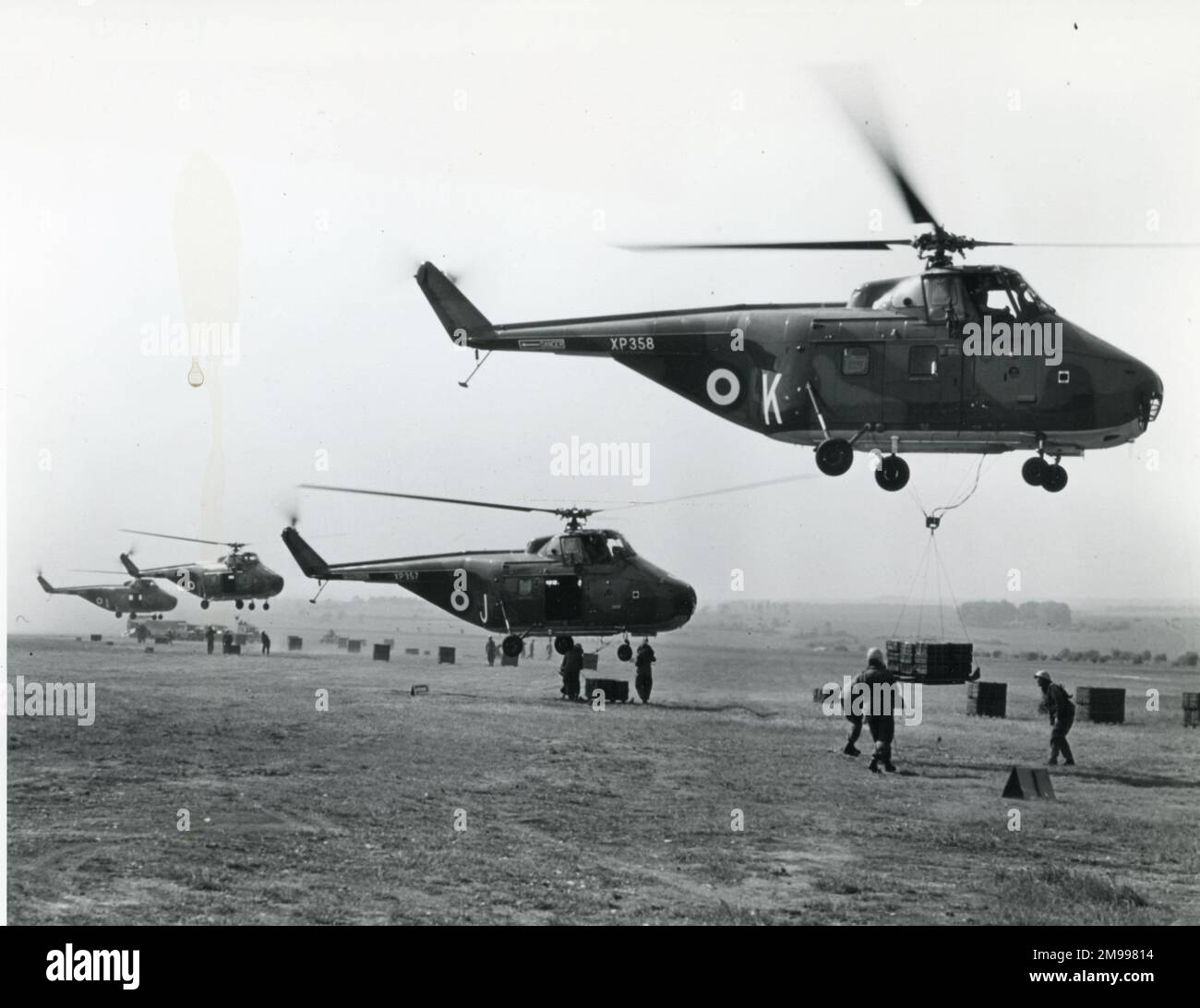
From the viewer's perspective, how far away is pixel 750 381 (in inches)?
725

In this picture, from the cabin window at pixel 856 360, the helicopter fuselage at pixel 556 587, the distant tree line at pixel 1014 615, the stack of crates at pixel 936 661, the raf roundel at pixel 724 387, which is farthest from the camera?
the distant tree line at pixel 1014 615

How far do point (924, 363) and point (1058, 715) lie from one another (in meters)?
6.44

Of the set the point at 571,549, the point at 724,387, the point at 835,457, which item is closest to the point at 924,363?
the point at 835,457

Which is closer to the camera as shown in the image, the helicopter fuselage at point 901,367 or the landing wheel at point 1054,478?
the helicopter fuselage at point 901,367

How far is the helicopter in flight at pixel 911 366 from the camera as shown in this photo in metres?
17.0

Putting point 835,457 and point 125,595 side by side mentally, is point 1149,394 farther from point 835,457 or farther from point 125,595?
point 125,595

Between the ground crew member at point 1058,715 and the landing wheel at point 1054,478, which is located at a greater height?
the landing wheel at point 1054,478

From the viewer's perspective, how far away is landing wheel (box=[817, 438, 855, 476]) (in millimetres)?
17656

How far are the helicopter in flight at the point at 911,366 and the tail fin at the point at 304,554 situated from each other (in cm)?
1320

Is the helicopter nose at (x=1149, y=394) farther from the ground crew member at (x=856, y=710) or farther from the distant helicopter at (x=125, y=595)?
the distant helicopter at (x=125, y=595)

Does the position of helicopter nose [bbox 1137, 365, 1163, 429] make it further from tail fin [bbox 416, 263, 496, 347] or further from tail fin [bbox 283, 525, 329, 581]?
tail fin [bbox 283, 525, 329, 581]

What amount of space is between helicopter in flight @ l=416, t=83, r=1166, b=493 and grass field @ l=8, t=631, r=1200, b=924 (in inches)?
189

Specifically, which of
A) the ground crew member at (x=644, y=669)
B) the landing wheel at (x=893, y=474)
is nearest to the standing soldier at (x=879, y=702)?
the landing wheel at (x=893, y=474)
